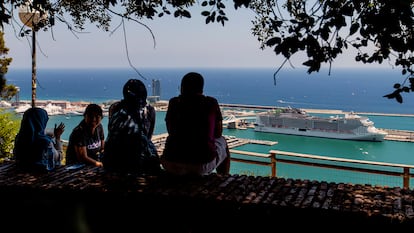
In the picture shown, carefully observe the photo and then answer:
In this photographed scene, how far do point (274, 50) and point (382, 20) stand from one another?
1.47 ft

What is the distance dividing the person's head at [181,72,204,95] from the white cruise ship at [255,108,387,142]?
96.9 feet

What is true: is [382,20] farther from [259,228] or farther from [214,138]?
[214,138]

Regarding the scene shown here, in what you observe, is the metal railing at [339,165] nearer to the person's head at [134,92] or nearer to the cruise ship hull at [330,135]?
the person's head at [134,92]

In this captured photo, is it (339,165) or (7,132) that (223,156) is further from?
(7,132)

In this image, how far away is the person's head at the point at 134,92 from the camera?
8.46ft

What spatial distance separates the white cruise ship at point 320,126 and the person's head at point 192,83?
29526mm

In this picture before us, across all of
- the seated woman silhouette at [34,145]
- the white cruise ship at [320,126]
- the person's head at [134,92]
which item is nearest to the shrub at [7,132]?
the seated woman silhouette at [34,145]

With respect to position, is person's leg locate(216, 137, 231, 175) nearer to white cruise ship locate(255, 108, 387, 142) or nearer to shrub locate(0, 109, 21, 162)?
shrub locate(0, 109, 21, 162)

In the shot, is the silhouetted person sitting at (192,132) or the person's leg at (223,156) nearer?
the silhouetted person sitting at (192,132)

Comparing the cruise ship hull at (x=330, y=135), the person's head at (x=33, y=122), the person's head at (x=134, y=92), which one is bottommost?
the cruise ship hull at (x=330, y=135)

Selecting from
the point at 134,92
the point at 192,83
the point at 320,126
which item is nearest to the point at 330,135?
the point at 320,126

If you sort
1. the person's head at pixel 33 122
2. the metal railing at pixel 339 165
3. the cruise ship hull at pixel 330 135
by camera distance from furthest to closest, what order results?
the cruise ship hull at pixel 330 135
the metal railing at pixel 339 165
the person's head at pixel 33 122

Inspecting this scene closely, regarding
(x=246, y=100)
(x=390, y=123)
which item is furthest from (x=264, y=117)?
(x=246, y=100)

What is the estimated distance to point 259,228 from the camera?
1636 millimetres
